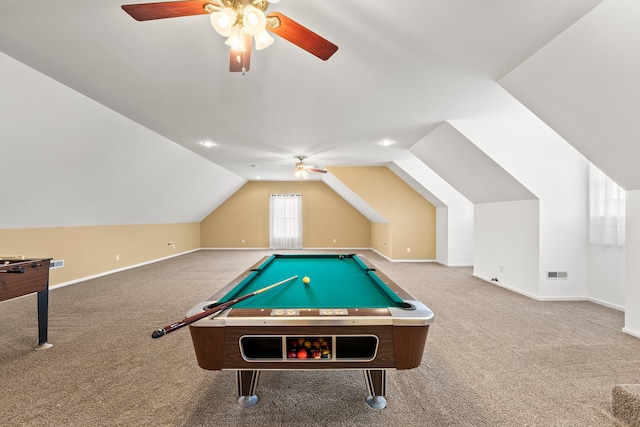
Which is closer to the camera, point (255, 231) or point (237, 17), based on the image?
point (237, 17)

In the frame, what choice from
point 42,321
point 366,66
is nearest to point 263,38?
point 366,66

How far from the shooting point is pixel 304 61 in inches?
96.0

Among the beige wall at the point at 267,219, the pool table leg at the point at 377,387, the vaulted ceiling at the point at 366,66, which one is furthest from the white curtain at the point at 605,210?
the beige wall at the point at 267,219

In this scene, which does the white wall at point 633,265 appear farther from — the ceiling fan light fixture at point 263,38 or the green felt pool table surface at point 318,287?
the ceiling fan light fixture at point 263,38

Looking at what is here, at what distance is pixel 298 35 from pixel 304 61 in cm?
88

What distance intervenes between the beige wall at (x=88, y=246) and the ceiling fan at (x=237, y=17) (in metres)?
4.52

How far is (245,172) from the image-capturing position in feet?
26.6

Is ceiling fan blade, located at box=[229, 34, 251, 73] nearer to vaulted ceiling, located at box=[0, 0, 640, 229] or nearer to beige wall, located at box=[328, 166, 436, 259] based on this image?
vaulted ceiling, located at box=[0, 0, 640, 229]

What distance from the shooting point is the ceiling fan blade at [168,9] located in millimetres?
1371

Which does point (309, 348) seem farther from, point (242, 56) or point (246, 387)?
point (242, 56)

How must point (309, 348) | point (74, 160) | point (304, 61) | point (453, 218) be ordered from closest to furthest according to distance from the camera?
point (309, 348), point (304, 61), point (74, 160), point (453, 218)

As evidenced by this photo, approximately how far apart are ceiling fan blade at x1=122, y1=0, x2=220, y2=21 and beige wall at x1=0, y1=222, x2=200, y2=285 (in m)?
4.46

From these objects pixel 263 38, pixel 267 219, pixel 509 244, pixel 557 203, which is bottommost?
pixel 509 244

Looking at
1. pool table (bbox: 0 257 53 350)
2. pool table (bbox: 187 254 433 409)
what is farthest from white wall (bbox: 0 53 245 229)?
pool table (bbox: 187 254 433 409)
